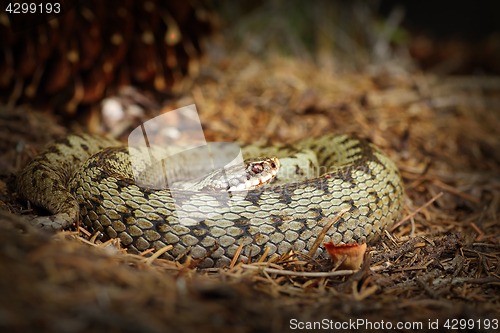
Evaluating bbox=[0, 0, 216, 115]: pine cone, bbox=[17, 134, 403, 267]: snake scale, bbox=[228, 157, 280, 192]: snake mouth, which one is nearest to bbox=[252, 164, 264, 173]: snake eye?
bbox=[228, 157, 280, 192]: snake mouth

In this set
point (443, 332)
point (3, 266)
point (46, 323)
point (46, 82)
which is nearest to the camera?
point (46, 323)

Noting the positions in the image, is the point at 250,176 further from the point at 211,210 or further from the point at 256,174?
the point at 211,210

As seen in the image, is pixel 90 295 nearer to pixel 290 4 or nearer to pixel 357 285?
pixel 357 285

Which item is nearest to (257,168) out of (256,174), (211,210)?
(256,174)

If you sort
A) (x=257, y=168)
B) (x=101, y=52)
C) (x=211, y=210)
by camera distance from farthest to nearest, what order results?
Answer: (x=101, y=52), (x=257, y=168), (x=211, y=210)

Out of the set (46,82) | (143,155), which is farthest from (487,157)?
(46,82)

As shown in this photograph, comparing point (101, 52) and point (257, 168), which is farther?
point (101, 52)
